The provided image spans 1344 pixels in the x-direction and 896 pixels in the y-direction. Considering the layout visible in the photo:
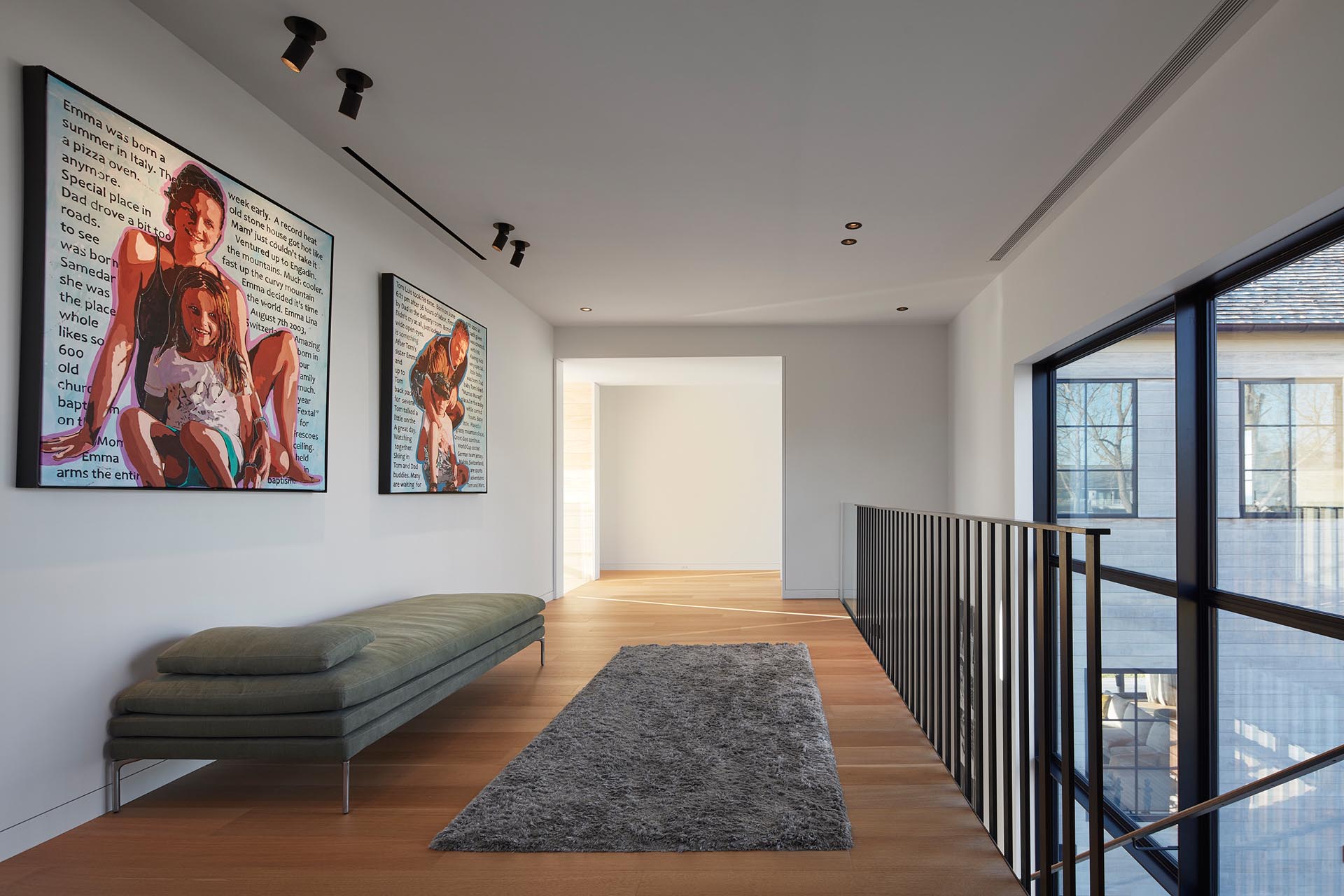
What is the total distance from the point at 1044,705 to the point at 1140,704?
197 cm

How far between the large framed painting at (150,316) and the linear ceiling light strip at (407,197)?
0.46m

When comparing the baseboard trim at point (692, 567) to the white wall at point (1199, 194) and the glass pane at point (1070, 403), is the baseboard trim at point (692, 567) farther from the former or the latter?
the glass pane at point (1070, 403)

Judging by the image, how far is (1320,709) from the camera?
2518 millimetres

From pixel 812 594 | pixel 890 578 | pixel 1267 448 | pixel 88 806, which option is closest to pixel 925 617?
pixel 890 578

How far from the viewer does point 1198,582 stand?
3160 mm

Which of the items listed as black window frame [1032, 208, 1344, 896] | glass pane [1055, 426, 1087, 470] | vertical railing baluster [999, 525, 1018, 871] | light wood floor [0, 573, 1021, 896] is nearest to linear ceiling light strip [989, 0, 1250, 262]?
black window frame [1032, 208, 1344, 896]

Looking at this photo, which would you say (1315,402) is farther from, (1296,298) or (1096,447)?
(1096,447)

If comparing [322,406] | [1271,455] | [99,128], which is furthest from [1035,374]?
[99,128]

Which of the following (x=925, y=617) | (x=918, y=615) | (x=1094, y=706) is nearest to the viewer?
(x=1094, y=706)

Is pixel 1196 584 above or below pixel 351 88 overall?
below

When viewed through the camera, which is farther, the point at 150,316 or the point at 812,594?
the point at 812,594

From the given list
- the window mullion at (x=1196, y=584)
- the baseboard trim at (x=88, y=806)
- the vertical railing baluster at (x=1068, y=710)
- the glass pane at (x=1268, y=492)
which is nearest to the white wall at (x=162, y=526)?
the baseboard trim at (x=88, y=806)

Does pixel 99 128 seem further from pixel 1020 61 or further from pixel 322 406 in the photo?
pixel 1020 61

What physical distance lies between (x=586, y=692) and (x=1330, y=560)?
9.60ft
